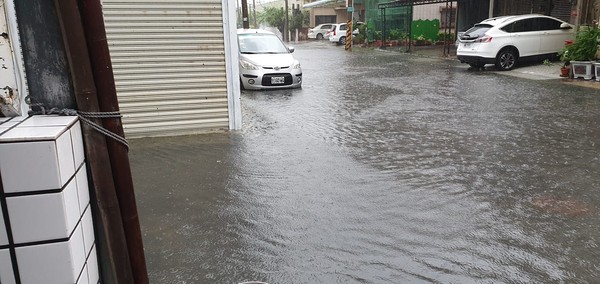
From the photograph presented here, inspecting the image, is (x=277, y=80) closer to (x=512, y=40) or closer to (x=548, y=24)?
(x=512, y=40)

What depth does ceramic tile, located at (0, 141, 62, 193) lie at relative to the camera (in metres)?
1.37

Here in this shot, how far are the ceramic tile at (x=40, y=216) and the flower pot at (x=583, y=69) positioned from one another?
1357 cm

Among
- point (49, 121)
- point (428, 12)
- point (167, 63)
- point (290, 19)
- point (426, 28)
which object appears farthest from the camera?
point (290, 19)

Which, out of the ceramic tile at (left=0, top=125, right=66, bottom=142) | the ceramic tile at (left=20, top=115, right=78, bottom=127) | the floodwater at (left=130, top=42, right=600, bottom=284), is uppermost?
the ceramic tile at (left=20, top=115, right=78, bottom=127)

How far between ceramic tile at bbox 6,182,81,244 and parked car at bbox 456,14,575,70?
589 inches

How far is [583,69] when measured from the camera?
1240 cm

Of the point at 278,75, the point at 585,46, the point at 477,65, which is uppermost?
the point at 585,46

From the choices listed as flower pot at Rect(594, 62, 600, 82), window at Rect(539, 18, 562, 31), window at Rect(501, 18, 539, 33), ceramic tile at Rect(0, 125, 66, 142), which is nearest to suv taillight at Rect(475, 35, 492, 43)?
window at Rect(501, 18, 539, 33)

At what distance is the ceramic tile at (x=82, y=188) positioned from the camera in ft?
5.27

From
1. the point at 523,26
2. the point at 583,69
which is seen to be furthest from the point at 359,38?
the point at 583,69

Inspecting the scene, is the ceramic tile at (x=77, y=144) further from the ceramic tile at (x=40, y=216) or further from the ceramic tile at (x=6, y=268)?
the ceramic tile at (x=6, y=268)

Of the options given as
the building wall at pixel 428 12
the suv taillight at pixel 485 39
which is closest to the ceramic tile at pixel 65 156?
the suv taillight at pixel 485 39

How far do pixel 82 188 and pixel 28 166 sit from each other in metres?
0.27

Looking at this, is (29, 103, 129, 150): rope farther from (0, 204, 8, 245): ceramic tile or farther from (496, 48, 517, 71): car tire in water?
(496, 48, 517, 71): car tire in water
